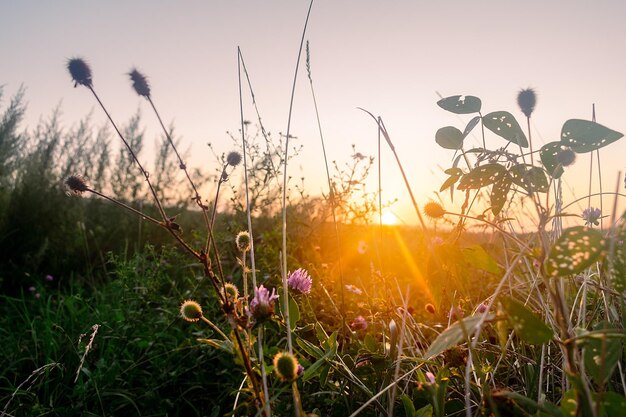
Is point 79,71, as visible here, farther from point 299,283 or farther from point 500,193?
point 500,193

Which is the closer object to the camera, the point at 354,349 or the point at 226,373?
the point at 354,349

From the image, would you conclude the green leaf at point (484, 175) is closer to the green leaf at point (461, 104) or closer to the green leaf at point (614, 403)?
the green leaf at point (461, 104)

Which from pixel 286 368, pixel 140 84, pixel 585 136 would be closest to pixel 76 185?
pixel 140 84

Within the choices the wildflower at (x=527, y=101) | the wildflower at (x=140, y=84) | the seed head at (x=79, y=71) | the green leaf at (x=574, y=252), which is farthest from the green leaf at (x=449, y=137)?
the seed head at (x=79, y=71)

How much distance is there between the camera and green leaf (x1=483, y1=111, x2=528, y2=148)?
86 centimetres

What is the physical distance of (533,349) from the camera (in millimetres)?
1130

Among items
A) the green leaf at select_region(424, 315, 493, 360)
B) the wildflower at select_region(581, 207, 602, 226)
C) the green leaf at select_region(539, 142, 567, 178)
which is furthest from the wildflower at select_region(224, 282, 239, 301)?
the wildflower at select_region(581, 207, 602, 226)

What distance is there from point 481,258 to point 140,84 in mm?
960

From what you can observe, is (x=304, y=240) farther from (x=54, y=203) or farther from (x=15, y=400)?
(x=54, y=203)

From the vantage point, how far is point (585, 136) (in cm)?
75

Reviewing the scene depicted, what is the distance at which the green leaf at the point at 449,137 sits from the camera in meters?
0.91

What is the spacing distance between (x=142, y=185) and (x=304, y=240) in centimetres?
221

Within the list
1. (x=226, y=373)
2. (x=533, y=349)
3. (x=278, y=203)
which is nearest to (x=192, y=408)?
(x=226, y=373)

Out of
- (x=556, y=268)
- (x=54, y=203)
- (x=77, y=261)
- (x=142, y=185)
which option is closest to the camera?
(x=556, y=268)
